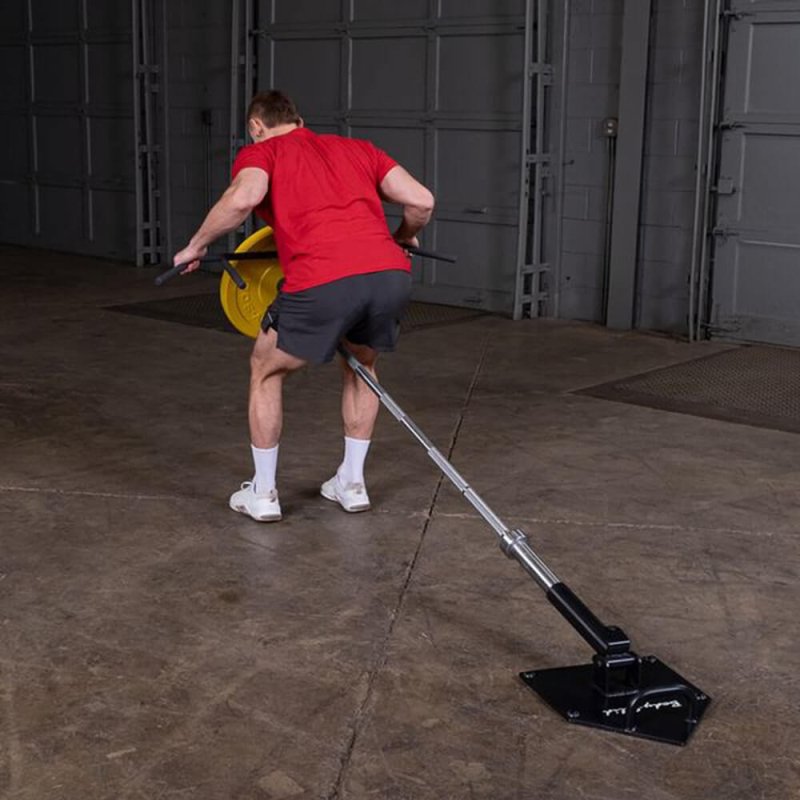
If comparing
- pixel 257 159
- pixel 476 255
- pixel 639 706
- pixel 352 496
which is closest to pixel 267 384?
pixel 352 496

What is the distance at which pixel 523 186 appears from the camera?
8492mm

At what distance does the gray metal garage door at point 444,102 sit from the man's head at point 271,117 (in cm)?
442

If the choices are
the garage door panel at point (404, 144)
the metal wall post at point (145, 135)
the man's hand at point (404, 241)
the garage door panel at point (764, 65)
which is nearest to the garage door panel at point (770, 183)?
the garage door panel at point (764, 65)

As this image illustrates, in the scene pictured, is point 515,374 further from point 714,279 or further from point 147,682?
point 147,682

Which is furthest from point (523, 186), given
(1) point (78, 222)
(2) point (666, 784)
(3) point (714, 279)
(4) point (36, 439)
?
(2) point (666, 784)

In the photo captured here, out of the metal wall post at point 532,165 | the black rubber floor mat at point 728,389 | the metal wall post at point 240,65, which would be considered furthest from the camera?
the metal wall post at point 240,65

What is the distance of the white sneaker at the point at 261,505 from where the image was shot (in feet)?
14.8

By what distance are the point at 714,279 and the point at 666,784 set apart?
220 inches

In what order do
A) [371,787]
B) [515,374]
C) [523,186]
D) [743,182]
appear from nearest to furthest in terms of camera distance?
[371,787] < [515,374] < [743,182] < [523,186]

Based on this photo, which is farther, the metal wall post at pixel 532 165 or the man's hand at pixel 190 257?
the metal wall post at pixel 532 165

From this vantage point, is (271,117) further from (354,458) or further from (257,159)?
(354,458)

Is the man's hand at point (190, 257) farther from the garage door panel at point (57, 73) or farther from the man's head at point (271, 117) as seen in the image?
the garage door panel at point (57, 73)

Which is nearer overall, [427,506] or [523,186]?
[427,506]

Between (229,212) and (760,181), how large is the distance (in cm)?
468
